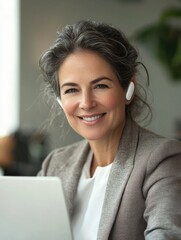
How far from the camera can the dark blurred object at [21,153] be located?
4.30 meters

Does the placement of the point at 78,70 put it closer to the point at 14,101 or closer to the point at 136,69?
the point at 136,69

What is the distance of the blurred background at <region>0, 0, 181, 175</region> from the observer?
4594 millimetres

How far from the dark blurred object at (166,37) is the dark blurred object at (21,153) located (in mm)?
1239

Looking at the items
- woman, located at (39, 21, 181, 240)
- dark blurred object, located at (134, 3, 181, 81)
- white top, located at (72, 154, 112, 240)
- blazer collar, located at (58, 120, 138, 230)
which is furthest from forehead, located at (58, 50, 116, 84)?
dark blurred object, located at (134, 3, 181, 81)

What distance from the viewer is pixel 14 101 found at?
4730 millimetres

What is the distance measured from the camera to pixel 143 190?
Result: 4.93 ft

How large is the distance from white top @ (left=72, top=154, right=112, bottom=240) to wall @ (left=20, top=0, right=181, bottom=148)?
2.86 m

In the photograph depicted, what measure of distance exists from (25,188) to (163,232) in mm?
360

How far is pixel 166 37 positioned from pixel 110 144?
9.96 ft

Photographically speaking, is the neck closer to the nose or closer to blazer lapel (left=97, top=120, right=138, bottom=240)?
Answer: blazer lapel (left=97, top=120, right=138, bottom=240)

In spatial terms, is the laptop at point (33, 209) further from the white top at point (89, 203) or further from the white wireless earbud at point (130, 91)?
the white wireless earbud at point (130, 91)

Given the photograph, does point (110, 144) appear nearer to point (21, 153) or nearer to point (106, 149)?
point (106, 149)

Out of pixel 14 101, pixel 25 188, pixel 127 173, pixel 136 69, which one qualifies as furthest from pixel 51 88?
pixel 14 101

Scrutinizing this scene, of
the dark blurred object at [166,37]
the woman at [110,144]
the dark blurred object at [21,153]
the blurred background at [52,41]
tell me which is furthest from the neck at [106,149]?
the dark blurred object at [166,37]
